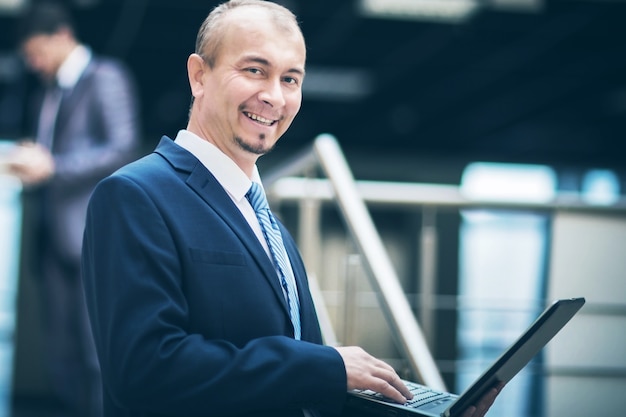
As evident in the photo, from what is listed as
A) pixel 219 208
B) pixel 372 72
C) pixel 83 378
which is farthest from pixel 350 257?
pixel 372 72

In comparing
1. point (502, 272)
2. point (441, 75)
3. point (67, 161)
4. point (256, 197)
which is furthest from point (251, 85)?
Result: point (441, 75)

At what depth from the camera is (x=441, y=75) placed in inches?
393

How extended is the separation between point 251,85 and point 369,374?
1.45ft

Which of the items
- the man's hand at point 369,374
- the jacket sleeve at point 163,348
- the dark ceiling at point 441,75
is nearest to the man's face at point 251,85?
the jacket sleeve at point 163,348

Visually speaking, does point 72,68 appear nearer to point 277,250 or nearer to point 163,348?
point 277,250

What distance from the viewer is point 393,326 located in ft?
6.08

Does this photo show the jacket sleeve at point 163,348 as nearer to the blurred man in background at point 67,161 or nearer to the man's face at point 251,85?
the man's face at point 251,85

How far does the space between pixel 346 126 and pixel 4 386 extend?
262 inches

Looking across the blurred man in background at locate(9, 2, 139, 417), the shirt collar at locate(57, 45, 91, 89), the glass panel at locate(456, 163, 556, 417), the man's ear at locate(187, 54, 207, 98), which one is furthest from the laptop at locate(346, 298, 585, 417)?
the shirt collar at locate(57, 45, 91, 89)

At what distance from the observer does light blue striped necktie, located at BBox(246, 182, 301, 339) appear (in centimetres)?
125

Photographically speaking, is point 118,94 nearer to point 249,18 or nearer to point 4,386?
point 249,18

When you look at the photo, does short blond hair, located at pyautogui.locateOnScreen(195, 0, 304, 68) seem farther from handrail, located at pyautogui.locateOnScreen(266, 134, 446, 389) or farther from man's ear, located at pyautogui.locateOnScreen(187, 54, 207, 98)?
handrail, located at pyautogui.locateOnScreen(266, 134, 446, 389)

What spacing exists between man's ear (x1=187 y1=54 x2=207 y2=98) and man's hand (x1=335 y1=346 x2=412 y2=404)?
1.45 ft

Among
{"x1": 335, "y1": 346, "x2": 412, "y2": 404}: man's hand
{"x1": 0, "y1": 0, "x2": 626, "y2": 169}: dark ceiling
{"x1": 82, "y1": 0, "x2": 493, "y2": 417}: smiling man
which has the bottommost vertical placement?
{"x1": 335, "y1": 346, "x2": 412, "y2": 404}: man's hand
